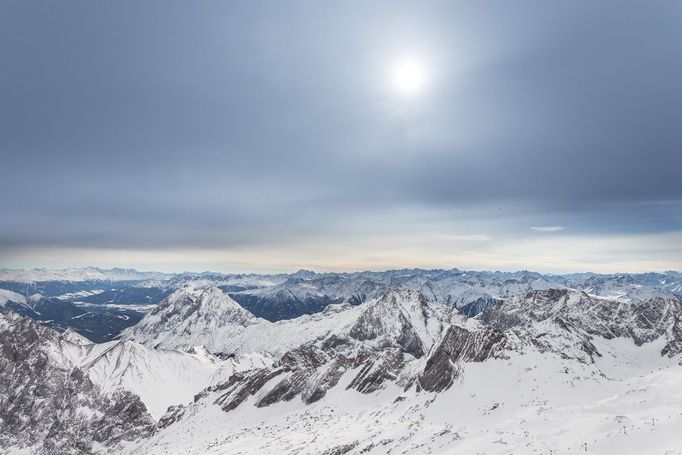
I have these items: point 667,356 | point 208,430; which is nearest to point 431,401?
point 208,430

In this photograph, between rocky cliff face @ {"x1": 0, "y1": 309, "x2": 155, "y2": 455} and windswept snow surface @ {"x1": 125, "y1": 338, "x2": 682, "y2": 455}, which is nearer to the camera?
windswept snow surface @ {"x1": 125, "y1": 338, "x2": 682, "y2": 455}

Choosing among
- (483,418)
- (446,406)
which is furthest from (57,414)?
(483,418)

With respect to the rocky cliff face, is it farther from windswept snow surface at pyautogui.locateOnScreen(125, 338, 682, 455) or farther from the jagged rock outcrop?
the jagged rock outcrop

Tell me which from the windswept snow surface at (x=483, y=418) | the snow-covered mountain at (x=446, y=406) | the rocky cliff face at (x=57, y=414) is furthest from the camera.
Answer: the rocky cliff face at (x=57, y=414)

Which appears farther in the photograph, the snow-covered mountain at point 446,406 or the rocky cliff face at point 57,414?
the rocky cliff face at point 57,414

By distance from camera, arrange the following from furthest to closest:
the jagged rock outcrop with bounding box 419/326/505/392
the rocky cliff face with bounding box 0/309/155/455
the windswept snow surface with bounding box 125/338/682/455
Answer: the rocky cliff face with bounding box 0/309/155/455 → the jagged rock outcrop with bounding box 419/326/505/392 → the windswept snow surface with bounding box 125/338/682/455

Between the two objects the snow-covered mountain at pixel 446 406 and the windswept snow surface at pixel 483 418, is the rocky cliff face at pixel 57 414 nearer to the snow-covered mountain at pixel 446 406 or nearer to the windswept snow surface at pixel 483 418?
the snow-covered mountain at pixel 446 406

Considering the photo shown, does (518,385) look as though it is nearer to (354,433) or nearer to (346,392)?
(354,433)

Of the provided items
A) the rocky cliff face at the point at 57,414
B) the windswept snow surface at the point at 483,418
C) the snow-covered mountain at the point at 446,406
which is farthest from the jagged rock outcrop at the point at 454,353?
the rocky cliff face at the point at 57,414

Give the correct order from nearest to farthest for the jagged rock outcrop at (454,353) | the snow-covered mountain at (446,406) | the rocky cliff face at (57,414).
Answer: the snow-covered mountain at (446,406) → the jagged rock outcrop at (454,353) → the rocky cliff face at (57,414)

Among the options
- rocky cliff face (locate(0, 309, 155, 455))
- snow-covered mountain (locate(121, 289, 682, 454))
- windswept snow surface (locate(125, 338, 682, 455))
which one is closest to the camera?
windswept snow surface (locate(125, 338, 682, 455))

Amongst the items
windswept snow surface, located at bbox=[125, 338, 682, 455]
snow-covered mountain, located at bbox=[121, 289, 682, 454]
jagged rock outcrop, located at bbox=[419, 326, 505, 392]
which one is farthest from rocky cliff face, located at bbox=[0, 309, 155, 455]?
jagged rock outcrop, located at bbox=[419, 326, 505, 392]

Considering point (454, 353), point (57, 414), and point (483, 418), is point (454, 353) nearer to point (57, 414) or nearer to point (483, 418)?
point (483, 418)

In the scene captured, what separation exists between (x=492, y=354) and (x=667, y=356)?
546 ft
